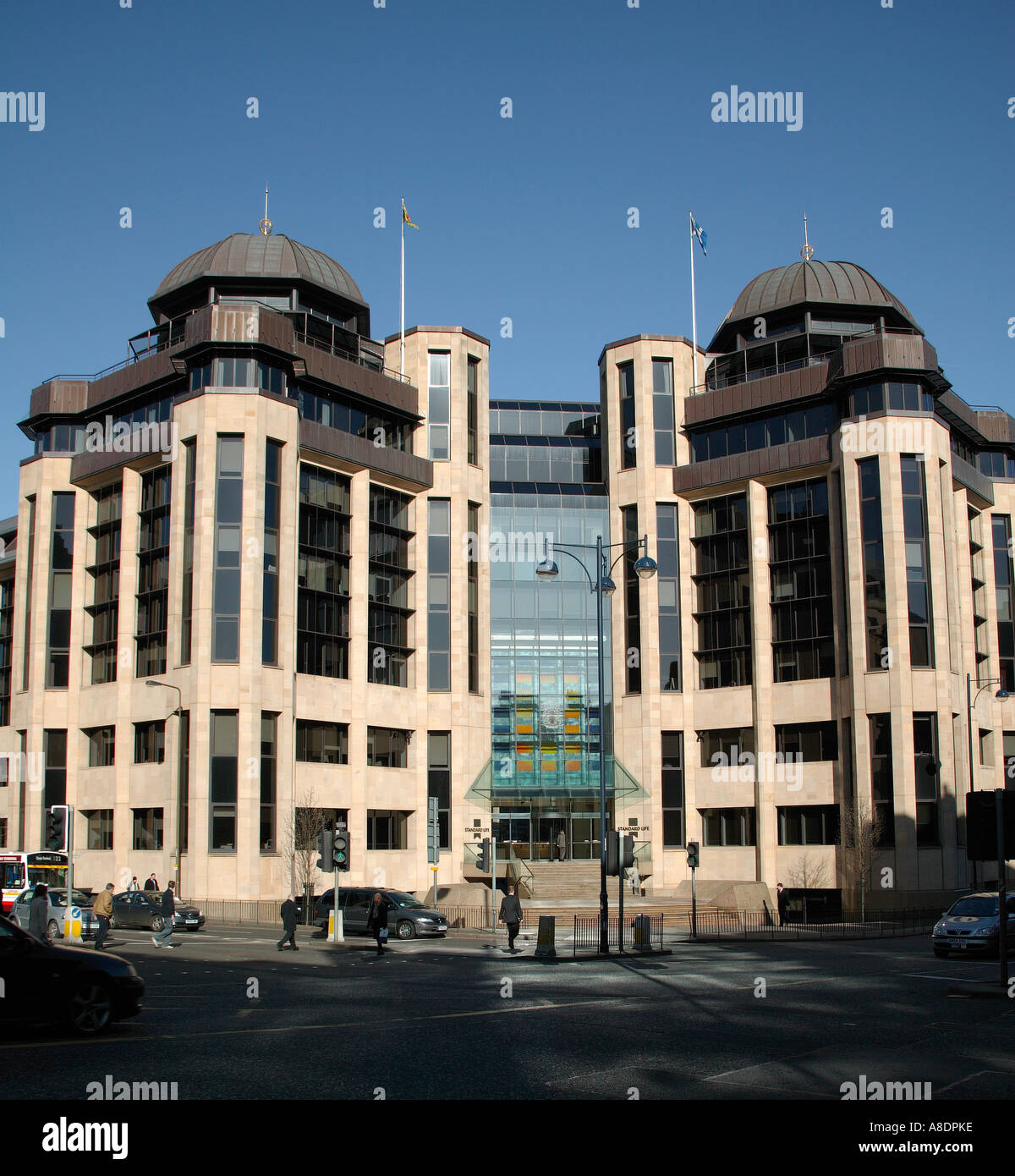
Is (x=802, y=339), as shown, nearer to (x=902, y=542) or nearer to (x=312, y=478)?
(x=902, y=542)

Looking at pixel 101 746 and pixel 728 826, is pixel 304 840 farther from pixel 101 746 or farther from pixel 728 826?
pixel 728 826

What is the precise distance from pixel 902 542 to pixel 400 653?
25892 millimetres

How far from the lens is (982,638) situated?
68.2 m

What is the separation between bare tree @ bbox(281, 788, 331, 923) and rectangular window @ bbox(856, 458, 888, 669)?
26890 millimetres

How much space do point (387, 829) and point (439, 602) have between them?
12.2 meters

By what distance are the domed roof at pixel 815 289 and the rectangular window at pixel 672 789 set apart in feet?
82.5

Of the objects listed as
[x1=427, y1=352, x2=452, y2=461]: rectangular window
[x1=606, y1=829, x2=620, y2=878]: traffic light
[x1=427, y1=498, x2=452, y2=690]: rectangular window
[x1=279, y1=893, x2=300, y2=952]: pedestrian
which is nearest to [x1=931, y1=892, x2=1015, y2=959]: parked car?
[x1=606, y1=829, x2=620, y2=878]: traffic light

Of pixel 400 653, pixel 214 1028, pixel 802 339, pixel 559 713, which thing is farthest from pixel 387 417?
pixel 214 1028

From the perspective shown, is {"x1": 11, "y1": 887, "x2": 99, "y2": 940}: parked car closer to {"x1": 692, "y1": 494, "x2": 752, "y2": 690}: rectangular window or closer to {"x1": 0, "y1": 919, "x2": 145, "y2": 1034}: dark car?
{"x1": 0, "y1": 919, "x2": 145, "y2": 1034}: dark car

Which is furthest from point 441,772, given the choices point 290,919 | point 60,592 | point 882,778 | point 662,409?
point 290,919

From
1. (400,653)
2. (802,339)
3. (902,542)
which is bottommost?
(400,653)

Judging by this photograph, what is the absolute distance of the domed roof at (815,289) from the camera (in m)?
66.9

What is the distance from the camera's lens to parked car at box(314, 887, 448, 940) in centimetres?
3906

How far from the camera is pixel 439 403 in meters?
65.6
